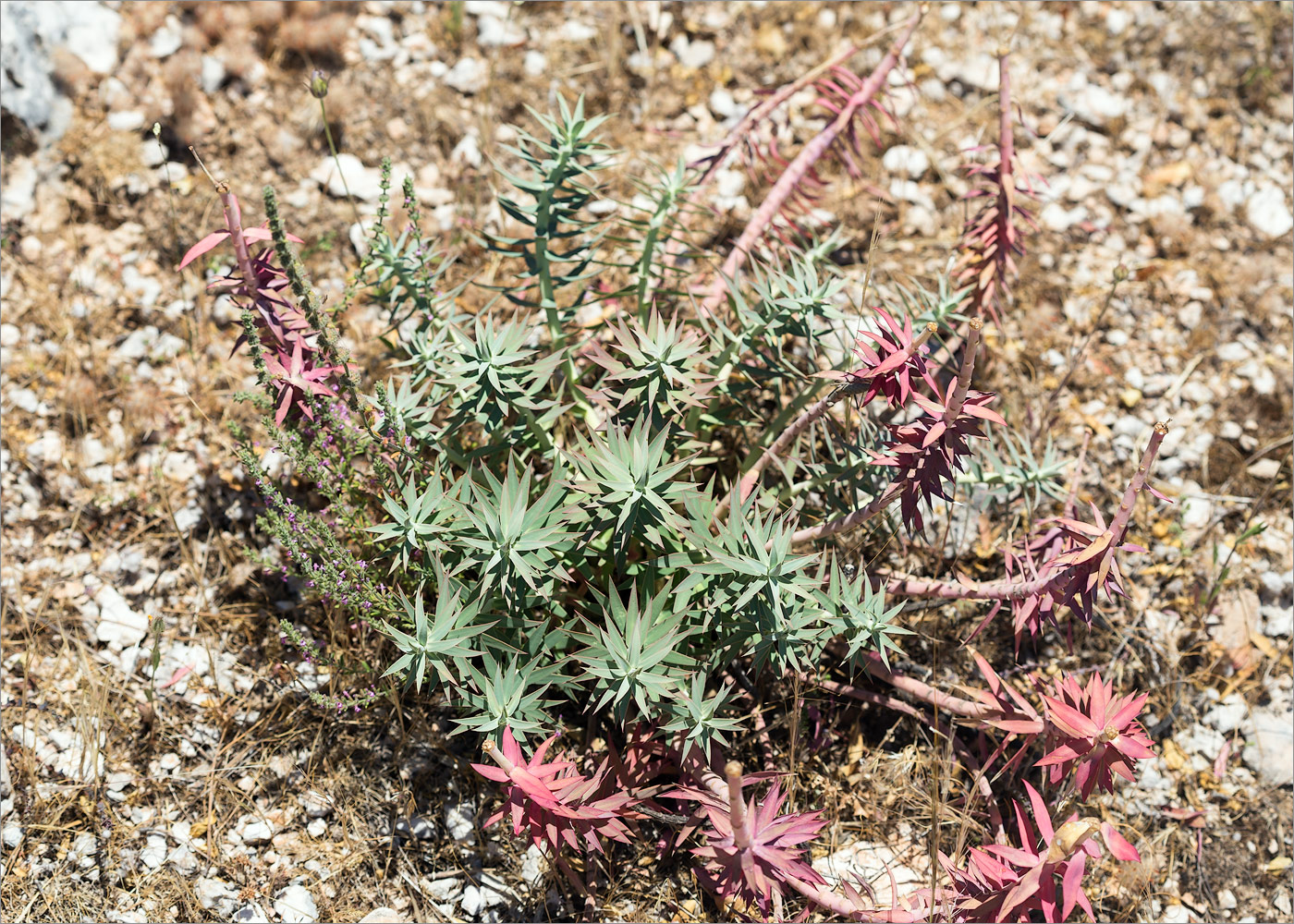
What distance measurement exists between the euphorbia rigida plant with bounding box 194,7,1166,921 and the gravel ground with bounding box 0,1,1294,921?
0.90ft

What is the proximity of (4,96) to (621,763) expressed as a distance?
3.28m

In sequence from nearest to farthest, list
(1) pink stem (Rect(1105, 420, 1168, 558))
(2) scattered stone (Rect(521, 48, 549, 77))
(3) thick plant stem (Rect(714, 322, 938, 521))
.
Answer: (1) pink stem (Rect(1105, 420, 1168, 558))
(3) thick plant stem (Rect(714, 322, 938, 521))
(2) scattered stone (Rect(521, 48, 549, 77))

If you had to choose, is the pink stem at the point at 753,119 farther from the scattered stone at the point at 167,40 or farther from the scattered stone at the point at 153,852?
the scattered stone at the point at 153,852

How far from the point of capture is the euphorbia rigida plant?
203 centimetres

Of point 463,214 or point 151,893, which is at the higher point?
point 463,214

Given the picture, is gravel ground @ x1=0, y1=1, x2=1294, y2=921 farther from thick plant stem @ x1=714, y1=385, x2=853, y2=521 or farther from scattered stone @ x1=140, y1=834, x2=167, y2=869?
thick plant stem @ x1=714, y1=385, x2=853, y2=521

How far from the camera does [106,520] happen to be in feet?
9.95

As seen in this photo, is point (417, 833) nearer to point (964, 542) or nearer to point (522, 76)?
point (964, 542)

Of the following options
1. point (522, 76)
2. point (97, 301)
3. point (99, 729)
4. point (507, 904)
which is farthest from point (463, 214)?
point (507, 904)

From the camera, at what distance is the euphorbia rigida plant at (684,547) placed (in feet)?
6.66

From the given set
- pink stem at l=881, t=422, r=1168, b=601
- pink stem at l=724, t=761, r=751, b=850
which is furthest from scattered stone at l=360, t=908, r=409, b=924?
pink stem at l=881, t=422, r=1168, b=601

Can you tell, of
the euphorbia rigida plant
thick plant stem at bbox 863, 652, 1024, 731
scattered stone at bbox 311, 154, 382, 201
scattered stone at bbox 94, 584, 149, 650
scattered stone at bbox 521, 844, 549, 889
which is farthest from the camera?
scattered stone at bbox 311, 154, 382, 201

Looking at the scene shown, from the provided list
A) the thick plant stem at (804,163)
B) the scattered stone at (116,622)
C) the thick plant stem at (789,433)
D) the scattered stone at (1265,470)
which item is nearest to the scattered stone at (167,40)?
the scattered stone at (116,622)

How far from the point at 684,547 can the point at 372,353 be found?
149cm
